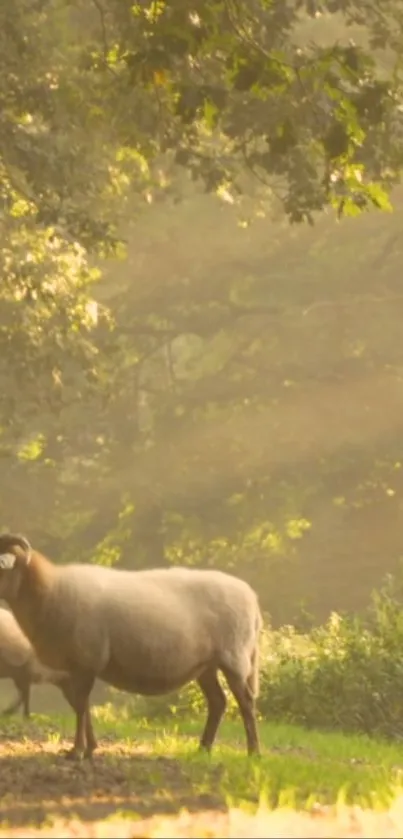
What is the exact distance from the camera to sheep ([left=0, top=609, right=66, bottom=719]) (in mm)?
16500

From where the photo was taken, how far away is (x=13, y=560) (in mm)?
11148

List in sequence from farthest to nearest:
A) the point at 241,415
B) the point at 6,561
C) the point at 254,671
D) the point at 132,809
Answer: the point at 241,415 → the point at 254,671 → the point at 6,561 → the point at 132,809

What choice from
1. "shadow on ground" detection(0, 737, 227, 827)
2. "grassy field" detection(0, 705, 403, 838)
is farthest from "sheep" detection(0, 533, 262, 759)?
"grassy field" detection(0, 705, 403, 838)

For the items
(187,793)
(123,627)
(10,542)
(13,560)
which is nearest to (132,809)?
(187,793)

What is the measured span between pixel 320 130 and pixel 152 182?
1402cm

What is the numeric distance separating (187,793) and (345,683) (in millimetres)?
9773

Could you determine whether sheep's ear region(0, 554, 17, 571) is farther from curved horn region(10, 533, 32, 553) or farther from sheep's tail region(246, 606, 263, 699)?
sheep's tail region(246, 606, 263, 699)

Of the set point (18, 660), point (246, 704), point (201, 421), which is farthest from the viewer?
point (201, 421)

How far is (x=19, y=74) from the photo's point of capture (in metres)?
16.4

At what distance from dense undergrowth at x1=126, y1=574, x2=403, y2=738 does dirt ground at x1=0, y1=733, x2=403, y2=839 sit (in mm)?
6897

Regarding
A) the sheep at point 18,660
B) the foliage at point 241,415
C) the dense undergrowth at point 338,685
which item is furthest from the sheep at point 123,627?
the foliage at point 241,415

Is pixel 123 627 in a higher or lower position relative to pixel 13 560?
lower

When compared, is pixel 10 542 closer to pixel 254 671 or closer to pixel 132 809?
pixel 254 671

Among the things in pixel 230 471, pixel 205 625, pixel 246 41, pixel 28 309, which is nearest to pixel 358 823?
pixel 205 625
